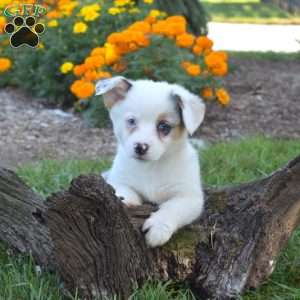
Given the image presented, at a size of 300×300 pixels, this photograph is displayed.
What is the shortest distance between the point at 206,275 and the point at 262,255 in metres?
0.34

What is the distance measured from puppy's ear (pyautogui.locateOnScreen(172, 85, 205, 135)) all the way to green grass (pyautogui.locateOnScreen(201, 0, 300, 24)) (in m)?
16.2

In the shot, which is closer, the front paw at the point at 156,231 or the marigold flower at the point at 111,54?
the front paw at the point at 156,231

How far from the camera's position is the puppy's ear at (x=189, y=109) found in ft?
10.7

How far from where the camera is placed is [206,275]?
3352 millimetres

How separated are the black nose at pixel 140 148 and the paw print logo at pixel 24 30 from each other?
12.0 feet

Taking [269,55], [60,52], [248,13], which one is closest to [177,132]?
[60,52]

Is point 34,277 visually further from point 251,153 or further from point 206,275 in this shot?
point 251,153

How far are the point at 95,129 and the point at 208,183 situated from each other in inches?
100

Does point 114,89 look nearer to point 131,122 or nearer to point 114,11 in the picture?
point 131,122

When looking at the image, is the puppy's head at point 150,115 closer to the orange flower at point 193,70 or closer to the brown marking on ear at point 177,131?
the brown marking on ear at point 177,131

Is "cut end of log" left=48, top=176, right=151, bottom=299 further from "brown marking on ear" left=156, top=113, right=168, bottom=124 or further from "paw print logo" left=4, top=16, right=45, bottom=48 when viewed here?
"paw print logo" left=4, top=16, right=45, bottom=48

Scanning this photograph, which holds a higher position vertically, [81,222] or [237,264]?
[81,222]

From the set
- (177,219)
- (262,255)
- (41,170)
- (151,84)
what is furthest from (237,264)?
(41,170)

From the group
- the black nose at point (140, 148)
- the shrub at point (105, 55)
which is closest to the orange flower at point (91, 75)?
the shrub at point (105, 55)
